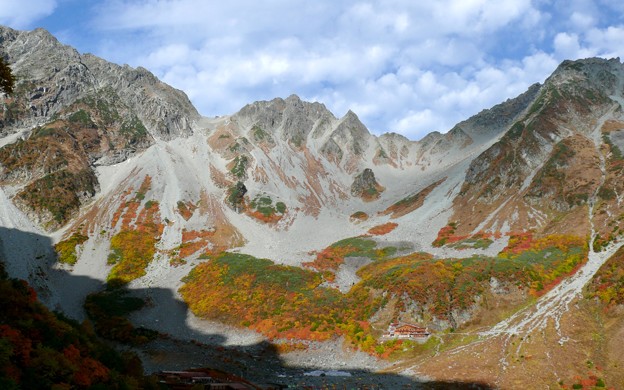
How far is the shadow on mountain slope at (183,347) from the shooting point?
37000mm

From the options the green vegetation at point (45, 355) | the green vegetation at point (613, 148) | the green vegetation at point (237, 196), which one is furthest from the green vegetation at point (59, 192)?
the green vegetation at point (613, 148)

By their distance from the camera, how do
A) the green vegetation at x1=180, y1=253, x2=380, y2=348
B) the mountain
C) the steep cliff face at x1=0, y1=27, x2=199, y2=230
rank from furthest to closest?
the steep cliff face at x1=0, y1=27, x2=199, y2=230
the green vegetation at x1=180, y1=253, x2=380, y2=348
the mountain

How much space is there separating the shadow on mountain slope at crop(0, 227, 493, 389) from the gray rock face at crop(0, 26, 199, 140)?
289 ft

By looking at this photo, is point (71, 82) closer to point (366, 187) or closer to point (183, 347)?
point (366, 187)

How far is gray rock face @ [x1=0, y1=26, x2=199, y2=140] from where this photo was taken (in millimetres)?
147375

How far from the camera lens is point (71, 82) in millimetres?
158875

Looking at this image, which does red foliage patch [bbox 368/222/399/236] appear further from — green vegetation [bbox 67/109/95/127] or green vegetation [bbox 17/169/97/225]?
green vegetation [bbox 67/109/95/127]

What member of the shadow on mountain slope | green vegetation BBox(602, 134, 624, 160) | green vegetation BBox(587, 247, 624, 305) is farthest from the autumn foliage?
green vegetation BBox(602, 134, 624, 160)

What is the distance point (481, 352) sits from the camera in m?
39.8

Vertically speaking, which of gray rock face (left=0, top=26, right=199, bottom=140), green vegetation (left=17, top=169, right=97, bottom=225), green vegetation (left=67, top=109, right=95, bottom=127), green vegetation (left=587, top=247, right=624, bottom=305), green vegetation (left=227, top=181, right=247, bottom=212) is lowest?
green vegetation (left=587, top=247, right=624, bottom=305)

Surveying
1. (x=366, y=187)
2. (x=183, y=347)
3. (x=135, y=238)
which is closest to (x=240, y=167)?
(x=366, y=187)

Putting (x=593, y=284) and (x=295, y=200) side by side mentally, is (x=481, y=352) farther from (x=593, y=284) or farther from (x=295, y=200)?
(x=295, y=200)

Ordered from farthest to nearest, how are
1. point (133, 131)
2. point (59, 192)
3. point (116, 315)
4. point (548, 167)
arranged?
point (133, 131) → point (59, 192) → point (548, 167) → point (116, 315)

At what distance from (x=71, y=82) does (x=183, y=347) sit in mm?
155640
